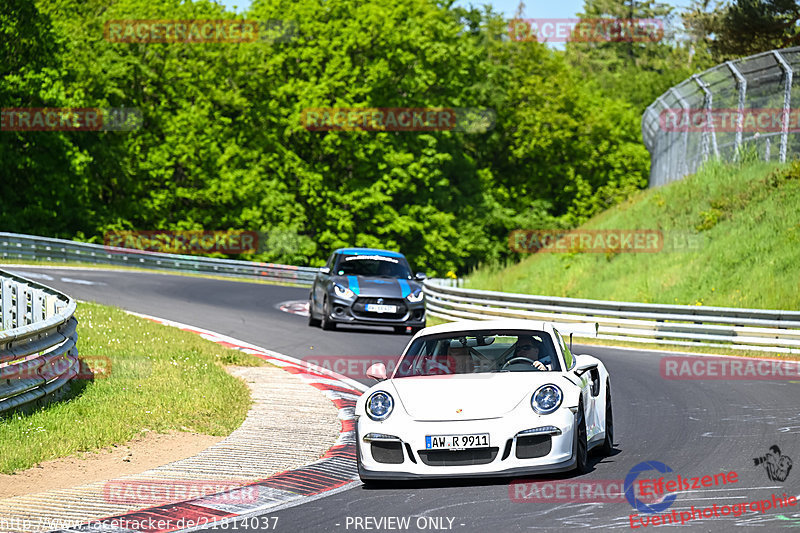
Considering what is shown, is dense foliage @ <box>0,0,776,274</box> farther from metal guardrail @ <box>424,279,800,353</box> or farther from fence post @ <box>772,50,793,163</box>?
metal guardrail @ <box>424,279,800,353</box>

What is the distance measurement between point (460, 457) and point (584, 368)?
173 centimetres

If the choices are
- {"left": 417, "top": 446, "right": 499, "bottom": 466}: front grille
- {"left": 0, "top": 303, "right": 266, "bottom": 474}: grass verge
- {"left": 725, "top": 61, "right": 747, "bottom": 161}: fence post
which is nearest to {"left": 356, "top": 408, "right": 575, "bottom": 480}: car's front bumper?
{"left": 417, "top": 446, "right": 499, "bottom": 466}: front grille

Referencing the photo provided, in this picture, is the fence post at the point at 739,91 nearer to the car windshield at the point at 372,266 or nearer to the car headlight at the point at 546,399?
the car windshield at the point at 372,266

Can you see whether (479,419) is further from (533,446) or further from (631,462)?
(631,462)

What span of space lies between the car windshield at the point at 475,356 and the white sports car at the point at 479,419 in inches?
0.5

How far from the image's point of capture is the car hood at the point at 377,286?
21.3 meters

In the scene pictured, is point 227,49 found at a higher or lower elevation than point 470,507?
higher

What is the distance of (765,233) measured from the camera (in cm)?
2778

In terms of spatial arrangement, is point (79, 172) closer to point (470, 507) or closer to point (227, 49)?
point (227, 49)

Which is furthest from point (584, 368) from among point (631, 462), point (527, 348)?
point (631, 462)

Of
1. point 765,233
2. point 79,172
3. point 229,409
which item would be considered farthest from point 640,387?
point 79,172

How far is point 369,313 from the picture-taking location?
21203mm

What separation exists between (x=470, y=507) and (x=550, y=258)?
27.8 m

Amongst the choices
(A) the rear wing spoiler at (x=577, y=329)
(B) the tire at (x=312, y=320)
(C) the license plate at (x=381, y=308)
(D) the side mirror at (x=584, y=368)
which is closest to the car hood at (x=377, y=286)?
(C) the license plate at (x=381, y=308)
